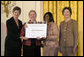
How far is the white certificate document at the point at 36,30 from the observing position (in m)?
3.12

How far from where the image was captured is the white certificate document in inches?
123

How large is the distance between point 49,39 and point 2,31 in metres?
2.13

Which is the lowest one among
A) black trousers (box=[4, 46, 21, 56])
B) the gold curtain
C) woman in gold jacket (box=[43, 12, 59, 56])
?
black trousers (box=[4, 46, 21, 56])

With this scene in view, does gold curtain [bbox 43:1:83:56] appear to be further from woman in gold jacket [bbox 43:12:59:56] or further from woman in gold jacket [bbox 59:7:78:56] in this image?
woman in gold jacket [bbox 43:12:59:56]

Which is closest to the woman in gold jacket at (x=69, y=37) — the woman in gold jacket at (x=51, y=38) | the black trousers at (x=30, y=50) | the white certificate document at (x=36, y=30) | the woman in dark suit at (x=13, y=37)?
the woman in gold jacket at (x=51, y=38)

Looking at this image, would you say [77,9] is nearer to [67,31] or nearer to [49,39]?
[67,31]

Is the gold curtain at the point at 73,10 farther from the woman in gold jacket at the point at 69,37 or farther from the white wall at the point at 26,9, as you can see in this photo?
the woman in gold jacket at the point at 69,37

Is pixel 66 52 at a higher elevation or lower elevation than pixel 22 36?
lower

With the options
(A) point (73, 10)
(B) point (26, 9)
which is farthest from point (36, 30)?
(B) point (26, 9)

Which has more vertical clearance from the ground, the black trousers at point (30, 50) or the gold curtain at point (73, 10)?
the gold curtain at point (73, 10)

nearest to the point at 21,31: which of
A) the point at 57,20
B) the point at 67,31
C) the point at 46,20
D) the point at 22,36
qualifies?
the point at 22,36

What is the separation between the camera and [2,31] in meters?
4.88

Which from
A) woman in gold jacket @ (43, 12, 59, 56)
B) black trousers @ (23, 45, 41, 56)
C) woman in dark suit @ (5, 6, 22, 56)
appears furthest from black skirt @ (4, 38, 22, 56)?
woman in gold jacket @ (43, 12, 59, 56)

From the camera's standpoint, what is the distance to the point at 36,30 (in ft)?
10.5
